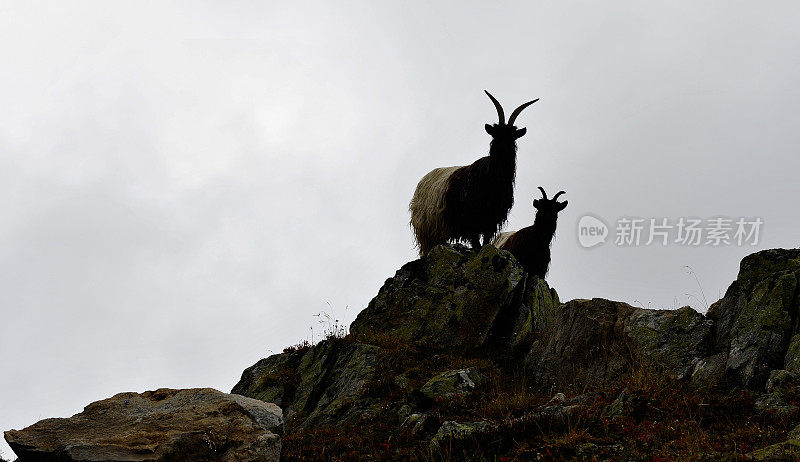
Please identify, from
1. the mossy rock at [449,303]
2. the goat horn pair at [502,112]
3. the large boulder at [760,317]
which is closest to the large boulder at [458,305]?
the mossy rock at [449,303]

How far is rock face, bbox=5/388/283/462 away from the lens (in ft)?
18.0

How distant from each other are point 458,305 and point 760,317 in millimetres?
4571

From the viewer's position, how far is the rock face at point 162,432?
549cm

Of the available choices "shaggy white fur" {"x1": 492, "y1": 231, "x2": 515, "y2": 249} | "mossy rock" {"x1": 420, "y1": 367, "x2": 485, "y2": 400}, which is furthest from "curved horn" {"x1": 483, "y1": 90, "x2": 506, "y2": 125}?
"mossy rock" {"x1": 420, "y1": 367, "x2": 485, "y2": 400}

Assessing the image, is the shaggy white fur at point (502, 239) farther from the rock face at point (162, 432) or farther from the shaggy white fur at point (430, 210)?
the rock face at point (162, 432)

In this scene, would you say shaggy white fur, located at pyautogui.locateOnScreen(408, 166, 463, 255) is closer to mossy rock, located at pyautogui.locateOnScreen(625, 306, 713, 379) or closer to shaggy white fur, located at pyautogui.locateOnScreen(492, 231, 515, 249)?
shaggy white fur, located at pyautogui.locateOnScreen(492, 231, 515, 249)

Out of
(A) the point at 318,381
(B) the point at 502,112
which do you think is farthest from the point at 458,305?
(B) the point at 502,112

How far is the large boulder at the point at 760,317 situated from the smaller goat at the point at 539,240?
5.62m

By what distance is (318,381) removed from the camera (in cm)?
1040

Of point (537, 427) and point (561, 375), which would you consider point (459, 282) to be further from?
point (537, 427)

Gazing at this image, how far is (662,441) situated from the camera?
579 centimetres

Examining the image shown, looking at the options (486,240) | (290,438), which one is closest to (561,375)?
(290,438)

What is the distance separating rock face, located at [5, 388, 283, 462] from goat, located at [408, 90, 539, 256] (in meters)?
7.92

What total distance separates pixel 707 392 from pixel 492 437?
9.92 feet
